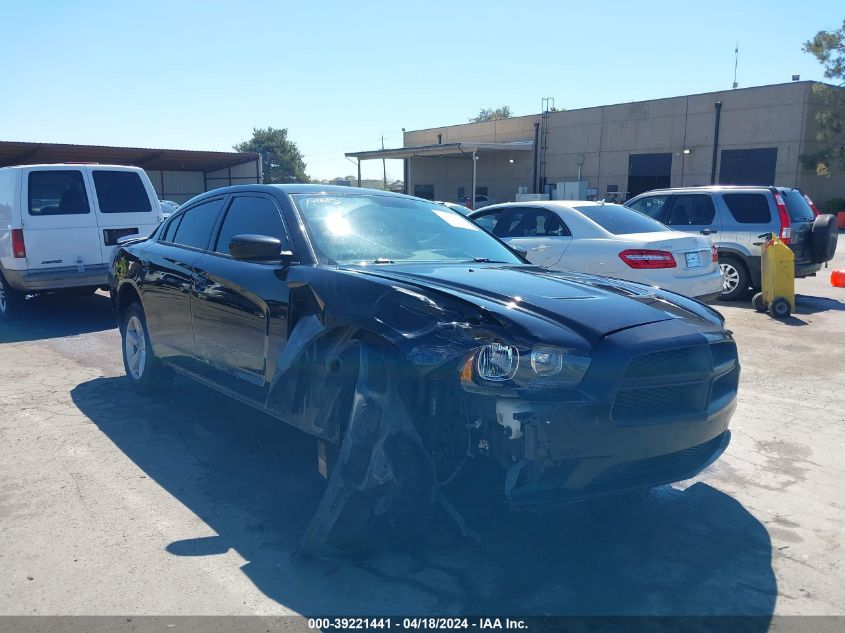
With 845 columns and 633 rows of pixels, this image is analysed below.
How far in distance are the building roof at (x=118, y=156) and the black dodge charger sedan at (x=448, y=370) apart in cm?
2306

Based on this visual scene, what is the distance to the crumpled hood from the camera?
3297 mm

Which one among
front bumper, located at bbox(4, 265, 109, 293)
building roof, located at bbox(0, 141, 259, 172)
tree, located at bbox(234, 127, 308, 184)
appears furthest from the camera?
tree, located at bbox(234, 127, 308, 184)

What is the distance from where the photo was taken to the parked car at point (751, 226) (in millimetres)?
10930

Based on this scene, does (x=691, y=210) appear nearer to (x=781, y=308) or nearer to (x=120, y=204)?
(x=781, y=308)

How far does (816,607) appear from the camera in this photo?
10.0 feet

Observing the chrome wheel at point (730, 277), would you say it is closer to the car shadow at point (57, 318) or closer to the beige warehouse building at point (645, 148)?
the car shadow at point (57, 318)

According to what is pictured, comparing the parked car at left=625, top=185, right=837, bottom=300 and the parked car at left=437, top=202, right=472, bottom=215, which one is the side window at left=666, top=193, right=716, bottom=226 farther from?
the parked car at left=437, top=202, right=472, bottom=215

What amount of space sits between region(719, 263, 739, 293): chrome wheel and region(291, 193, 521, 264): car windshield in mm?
7470

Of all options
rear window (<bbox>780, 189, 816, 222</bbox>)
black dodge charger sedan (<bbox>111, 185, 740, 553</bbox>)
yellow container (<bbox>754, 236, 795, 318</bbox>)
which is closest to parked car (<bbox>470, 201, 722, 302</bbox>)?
yellow container (<bbox>754, 236, 795, 318</bbox>)

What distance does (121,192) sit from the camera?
10359mm

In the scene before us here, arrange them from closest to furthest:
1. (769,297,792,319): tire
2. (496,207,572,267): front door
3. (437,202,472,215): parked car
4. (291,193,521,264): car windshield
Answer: (291,193,521,264): car windshield → (437,202,472,215): parked car → (496,207,572,267): front door → (769,297,792,319): tire

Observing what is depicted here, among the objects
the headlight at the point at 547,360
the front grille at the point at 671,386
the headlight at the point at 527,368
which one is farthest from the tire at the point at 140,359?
the front grille at the point at 671,386

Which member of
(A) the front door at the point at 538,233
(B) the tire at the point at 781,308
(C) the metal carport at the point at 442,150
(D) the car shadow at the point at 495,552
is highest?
(C) the metal carport at the point at 442,150

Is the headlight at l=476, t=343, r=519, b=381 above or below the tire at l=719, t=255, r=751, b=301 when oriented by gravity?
above
